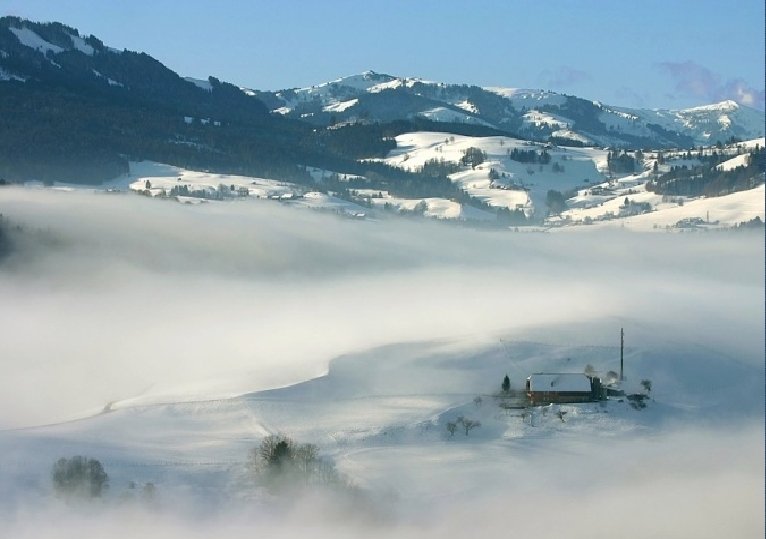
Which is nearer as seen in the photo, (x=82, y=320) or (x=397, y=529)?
(x=397, y=529)

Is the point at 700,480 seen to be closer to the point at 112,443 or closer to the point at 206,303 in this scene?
the point at 112,443

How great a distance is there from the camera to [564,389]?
97312mm

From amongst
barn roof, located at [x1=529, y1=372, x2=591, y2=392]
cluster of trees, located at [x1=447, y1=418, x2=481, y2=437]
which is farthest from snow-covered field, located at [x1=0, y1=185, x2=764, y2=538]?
barn roof, located at [x1=529, y1=372, x2=591, y2=392]

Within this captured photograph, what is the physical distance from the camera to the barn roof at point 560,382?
320 ft

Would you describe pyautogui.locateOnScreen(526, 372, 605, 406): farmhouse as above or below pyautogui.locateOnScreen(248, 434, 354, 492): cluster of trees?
above

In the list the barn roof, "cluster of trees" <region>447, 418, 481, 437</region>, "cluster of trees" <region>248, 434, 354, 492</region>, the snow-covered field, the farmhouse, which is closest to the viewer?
the snow-covered field

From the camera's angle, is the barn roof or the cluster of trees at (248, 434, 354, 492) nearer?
the cluster of trees at (248, 434, 354, 492)

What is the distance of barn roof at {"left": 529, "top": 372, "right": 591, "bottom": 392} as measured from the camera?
97.6 meters

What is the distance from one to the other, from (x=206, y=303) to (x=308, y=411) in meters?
93.3

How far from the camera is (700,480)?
70812 millimetres

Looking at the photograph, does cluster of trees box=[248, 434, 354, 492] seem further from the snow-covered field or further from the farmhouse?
the farmhouse

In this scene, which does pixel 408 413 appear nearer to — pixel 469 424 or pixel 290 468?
pixel 469 424

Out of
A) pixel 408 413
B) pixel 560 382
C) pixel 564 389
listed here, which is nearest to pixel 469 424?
pixel 408 413

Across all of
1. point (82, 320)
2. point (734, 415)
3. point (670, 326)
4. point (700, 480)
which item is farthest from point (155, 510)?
point (82, 320)
